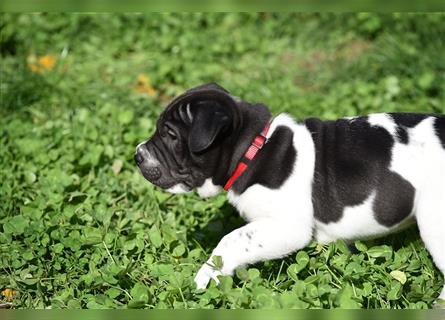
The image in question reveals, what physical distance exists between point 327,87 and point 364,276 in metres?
3.73

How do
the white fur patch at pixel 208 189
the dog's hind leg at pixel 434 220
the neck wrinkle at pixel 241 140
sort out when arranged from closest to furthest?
the dog's hind leg at pixel 434 220 < the neck wrinkle at pixel 241 140 < the white fur patch at pixel 208 189

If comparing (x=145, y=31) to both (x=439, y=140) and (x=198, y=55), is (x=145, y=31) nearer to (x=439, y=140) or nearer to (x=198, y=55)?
(x=198, y=55)

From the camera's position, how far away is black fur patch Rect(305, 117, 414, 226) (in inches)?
175

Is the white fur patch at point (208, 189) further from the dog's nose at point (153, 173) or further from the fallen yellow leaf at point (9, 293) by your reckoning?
the fallen yellow leaf at point (9, 293)

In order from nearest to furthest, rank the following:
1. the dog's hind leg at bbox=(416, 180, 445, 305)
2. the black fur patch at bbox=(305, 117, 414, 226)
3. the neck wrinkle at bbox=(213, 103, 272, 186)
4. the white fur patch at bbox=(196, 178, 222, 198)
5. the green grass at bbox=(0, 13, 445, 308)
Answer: the dog's hind leg at bbox=(416, 180, 445, 305)
the black fur patch at bbox=(305, 117, 414, 226)
the green grass at bbox=(0, 13, 445, 308)
the neck wrinkle at bbox=(213, 103, 272, 186)
the white fur patch at bbox=(196, 178, 222, 198)

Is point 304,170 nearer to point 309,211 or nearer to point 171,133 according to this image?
point 309,211

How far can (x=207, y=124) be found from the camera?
14.6ft

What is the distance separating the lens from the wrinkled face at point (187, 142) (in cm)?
448

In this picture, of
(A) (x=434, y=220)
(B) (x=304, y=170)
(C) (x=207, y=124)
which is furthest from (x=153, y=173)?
(A) (x=434, y=220)

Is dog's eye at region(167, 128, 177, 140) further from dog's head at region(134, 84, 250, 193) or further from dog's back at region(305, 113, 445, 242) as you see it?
dog's back at region(305, 113, 445, 242)

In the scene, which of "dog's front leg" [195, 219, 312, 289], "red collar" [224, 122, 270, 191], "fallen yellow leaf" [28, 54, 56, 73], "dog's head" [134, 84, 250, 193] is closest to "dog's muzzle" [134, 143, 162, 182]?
"dog's head" [134, 84, 250, 193]

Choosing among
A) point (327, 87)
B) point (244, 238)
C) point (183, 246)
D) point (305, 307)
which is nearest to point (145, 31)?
point (327, 87)

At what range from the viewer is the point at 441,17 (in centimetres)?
834

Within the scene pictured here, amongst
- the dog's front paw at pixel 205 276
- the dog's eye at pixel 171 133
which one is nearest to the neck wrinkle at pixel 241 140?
the dog's eye at pixel 171 133
